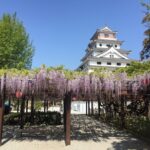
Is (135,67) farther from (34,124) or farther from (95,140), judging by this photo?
(95,140)

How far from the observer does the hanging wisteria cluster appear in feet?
32.5

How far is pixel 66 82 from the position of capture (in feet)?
32.5

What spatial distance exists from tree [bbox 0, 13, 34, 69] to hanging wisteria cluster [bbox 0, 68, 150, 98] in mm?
12343

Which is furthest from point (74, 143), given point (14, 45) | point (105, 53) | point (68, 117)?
point (105, 53)

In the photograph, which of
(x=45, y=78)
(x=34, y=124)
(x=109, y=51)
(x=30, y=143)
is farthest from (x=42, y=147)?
(x=109, y=51)

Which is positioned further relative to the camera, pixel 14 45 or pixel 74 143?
pixel 14 45

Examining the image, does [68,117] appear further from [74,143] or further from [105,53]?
[105,53]

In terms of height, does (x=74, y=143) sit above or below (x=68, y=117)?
below

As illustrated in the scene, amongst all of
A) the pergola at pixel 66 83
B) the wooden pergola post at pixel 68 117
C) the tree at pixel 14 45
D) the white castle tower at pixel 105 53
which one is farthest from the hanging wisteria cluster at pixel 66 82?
the white castle tower at pixel 105 53

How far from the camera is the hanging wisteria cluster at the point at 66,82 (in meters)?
9.91

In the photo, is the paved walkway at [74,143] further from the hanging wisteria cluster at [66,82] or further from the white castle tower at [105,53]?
the white castle tower at [105,53]

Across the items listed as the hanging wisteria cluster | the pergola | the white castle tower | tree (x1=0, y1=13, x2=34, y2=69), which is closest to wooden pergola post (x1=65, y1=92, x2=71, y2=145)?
the pergola

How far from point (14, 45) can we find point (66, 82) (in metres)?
14.4

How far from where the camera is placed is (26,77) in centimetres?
997
